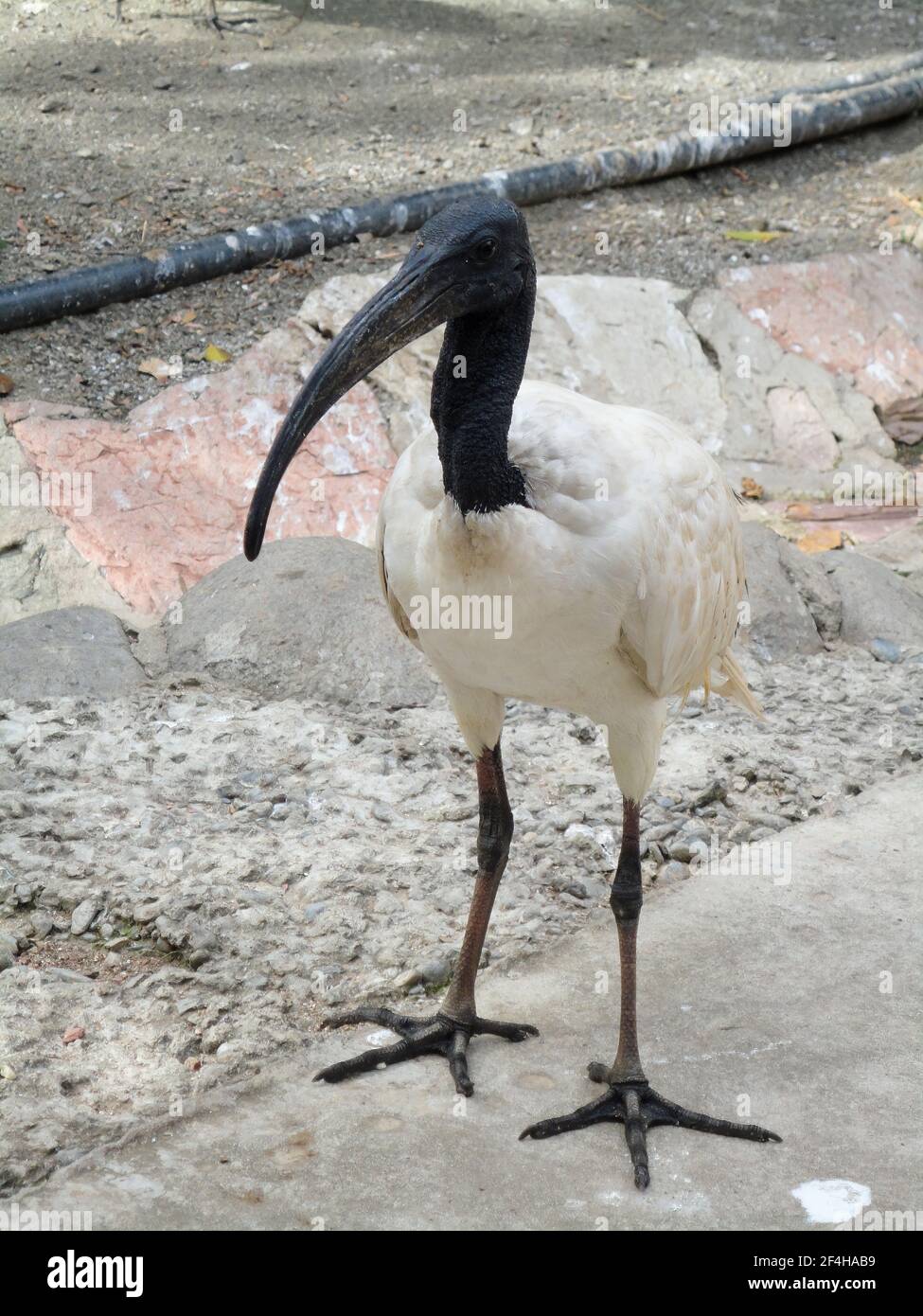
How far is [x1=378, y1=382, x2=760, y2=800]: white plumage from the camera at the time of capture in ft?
11.0

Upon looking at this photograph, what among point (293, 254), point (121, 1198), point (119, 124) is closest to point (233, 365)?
point (293, 254)

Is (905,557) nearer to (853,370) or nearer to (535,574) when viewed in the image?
(853,370)

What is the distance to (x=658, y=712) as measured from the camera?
387 centimetres

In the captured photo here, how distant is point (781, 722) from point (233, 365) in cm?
312

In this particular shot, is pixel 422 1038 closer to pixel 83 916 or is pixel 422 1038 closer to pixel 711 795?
pixel 83 916

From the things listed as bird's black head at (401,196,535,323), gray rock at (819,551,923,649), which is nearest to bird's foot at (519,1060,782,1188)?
bird's black head at (401,196,535,323)

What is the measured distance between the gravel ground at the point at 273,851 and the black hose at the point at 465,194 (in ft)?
7.79

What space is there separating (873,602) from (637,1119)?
3739mm

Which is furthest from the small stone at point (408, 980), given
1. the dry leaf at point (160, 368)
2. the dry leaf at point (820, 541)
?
the dry leaf at point (820, 541)

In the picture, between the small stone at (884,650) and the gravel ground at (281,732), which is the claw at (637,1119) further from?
the small stone at (884,650)

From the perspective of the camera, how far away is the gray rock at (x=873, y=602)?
22.1 feet

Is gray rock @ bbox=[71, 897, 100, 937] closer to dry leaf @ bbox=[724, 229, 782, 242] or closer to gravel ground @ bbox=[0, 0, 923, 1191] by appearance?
gravel ground @ bbox=[0, 0, 923, 1191]

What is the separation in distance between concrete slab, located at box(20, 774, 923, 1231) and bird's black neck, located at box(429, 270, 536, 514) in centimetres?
159

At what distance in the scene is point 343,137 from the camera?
926cm
